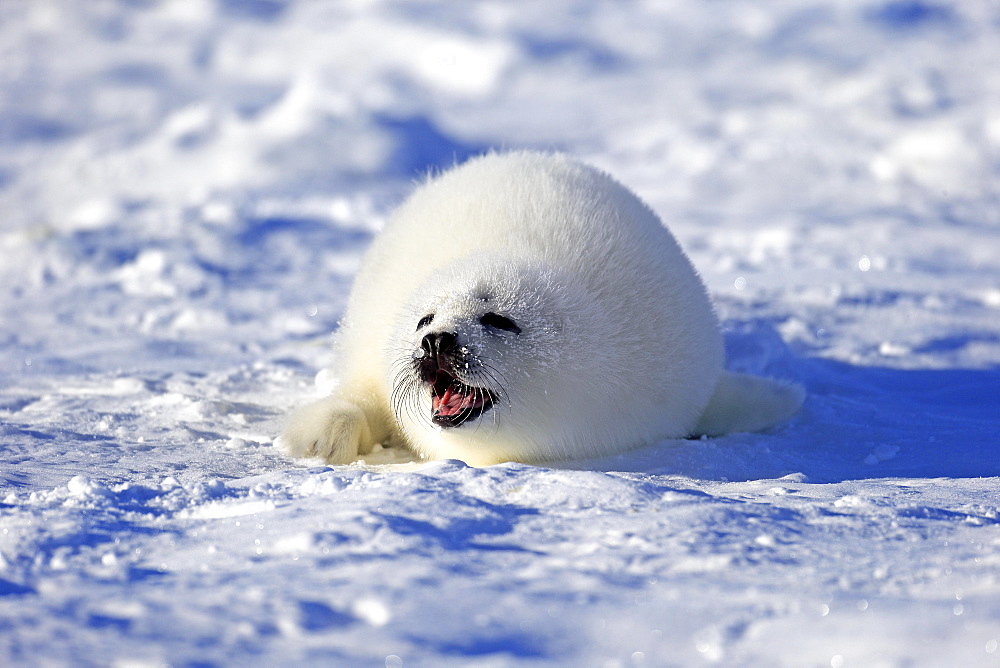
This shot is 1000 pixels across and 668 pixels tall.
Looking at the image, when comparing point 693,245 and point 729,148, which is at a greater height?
point 729,148

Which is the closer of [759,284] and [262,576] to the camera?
[262,576]

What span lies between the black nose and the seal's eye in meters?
0.14

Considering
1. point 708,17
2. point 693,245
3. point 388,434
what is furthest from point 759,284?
point 708,17

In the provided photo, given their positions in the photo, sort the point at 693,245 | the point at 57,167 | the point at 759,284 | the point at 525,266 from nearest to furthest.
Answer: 1. the point at 525,266
2. the point at 759,284
3. the point at 693,245
4. the point at 57,167

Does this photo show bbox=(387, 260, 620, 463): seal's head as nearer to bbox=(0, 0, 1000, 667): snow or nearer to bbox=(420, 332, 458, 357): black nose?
bbox=(420, 332, 458, 357): black nose

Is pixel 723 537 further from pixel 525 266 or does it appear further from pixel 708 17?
pixel 708 17

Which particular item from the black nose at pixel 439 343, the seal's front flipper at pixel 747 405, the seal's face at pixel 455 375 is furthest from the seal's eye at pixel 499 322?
the seal's front flipper at pixel 747 405

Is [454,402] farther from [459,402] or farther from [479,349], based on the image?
[479,349]

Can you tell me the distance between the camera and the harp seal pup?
9.02 feet

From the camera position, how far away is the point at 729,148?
9.34 meters

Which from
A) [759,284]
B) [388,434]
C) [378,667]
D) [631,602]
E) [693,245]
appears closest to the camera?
[378,667]

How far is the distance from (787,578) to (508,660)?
0.58 metres

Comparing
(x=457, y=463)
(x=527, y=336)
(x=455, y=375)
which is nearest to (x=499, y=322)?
(x=527, y=336)

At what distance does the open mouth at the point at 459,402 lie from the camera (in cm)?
272
